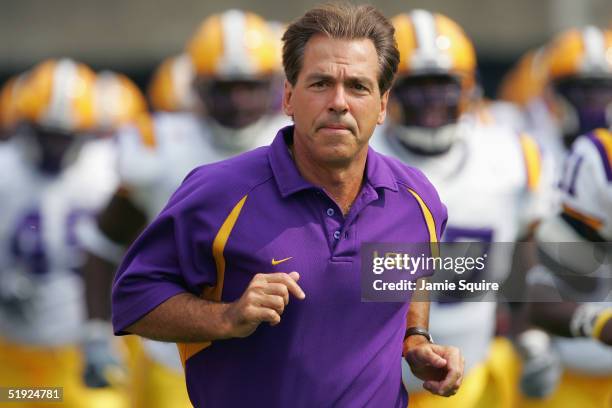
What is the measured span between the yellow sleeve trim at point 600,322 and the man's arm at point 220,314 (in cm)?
178

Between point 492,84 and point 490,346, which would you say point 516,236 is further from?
point 492,84

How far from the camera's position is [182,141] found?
6.46 meters

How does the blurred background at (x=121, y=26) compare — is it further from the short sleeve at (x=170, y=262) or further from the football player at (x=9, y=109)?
the short sleeve at (x=170, y=262)

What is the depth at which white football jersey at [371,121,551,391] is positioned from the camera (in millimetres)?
5832

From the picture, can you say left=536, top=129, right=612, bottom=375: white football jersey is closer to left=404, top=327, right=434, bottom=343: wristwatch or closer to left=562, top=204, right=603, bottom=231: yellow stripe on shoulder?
left=562, top=204, right=603, bottom=231: yellow stripe on shoulder

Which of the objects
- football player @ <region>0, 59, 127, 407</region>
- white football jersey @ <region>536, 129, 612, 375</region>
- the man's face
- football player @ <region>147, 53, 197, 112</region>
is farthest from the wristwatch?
football player @ <region>147, 53, 197, 112</region>

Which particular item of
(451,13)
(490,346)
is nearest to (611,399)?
(490,346)

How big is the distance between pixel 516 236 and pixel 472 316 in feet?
1.30

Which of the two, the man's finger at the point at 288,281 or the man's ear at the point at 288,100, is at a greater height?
the man's ear at the point at 288,100

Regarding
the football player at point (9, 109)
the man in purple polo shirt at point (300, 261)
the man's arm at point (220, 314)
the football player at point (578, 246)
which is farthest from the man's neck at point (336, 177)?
the football player at point (9, 109)

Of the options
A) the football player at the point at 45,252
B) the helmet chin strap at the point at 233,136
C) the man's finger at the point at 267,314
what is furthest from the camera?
the football player at the point at 45,252

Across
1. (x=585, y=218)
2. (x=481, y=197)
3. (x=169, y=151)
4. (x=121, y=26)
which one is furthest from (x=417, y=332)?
(x=121, y=26)

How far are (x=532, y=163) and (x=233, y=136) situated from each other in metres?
1.39

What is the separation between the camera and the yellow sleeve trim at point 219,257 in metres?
3.28
